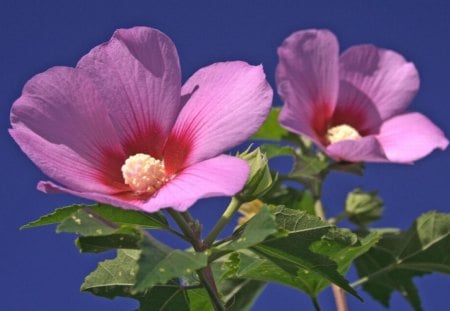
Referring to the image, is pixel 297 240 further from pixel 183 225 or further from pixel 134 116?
pixel 134 116

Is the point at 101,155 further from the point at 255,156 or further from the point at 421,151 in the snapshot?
the point at 421,151

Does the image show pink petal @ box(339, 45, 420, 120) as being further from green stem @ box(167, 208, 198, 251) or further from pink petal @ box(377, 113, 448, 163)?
green stem @ box(167, 208, 198, 251)

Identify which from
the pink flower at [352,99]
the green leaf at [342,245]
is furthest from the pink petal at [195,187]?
the pink flower at [352,99]

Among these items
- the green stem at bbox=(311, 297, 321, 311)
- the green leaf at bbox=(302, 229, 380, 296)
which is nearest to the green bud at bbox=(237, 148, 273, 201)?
the green leaf at bbox=(302, 229, 380, 296)

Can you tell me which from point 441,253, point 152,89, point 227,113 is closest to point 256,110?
point 227,113

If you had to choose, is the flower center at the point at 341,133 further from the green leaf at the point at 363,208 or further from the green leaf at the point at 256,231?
the green leaf at the point at 256,231
